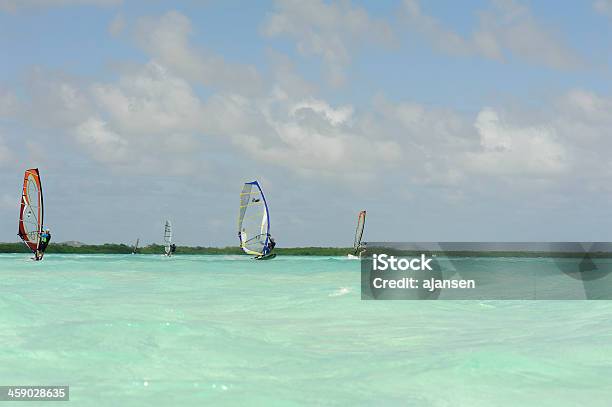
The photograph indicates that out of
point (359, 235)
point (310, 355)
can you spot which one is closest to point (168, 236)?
point (359, 235)

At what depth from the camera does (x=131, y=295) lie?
2969 centimetres

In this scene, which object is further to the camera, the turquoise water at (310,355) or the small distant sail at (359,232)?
the small distant sail at (359,232)

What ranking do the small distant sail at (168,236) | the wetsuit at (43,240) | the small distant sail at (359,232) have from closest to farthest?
the wetsuit at (43,240)
the small distant sail at (359,232)
the small distant sail at (168,236)

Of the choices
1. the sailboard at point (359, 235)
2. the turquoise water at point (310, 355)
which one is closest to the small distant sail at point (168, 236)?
the sailboard at point (359, 235)

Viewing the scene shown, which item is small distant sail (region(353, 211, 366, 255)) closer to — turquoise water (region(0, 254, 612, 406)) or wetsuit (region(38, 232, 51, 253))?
wetsuit (region(38, 232, 51, 253))

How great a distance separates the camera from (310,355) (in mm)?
14383

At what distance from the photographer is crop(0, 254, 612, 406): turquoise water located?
10.9m

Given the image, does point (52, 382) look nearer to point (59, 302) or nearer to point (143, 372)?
point (143, 372)

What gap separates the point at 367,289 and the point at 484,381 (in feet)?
62.7

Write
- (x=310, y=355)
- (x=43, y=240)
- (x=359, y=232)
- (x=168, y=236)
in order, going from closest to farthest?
(x=310, y=355), (x=43, y=240), (x=359, y=232), (x=168, y=236)

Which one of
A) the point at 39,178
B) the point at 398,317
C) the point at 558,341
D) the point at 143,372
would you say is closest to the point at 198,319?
the point at 398,317

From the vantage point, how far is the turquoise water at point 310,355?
10938 millimetres

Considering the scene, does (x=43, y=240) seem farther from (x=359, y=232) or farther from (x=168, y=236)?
(x=168, y=236)

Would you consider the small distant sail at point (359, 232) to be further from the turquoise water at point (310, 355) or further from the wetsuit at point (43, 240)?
the turquoise water at point (310, 355)
